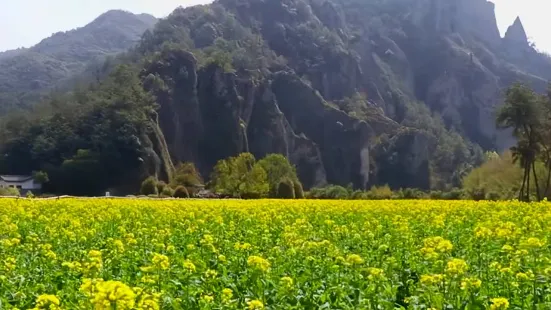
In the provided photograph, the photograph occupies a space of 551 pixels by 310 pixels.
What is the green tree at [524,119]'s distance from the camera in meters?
53.1

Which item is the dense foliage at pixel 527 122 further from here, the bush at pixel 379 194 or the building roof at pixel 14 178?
the building roof at pixel 14 178

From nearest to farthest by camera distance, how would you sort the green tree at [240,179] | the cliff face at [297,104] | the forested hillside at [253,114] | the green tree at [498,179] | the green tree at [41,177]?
the green tree at [498,179]
the green tree at [240,179]
the green tree at [41,177]
the forested hillside at [253,114]
the cliff face at [297,104]

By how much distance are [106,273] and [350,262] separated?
2.87 meters

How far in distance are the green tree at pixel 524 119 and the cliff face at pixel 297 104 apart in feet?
250

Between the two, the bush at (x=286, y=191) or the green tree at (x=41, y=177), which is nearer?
the bush at (x=286, y=191)

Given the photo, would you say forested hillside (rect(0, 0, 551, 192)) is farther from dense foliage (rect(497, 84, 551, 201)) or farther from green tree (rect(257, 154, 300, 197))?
dense foliage (rect(497, 84, 551, 201))

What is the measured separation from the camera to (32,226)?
45.9ft

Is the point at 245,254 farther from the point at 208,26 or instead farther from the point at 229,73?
the point at 208,26

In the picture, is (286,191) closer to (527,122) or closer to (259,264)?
(527,122)

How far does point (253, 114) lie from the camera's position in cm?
13538

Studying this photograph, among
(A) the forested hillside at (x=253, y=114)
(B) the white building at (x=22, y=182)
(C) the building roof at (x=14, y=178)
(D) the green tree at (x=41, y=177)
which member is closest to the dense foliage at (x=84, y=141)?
(A) the forested hillside at (x=253, y=114)

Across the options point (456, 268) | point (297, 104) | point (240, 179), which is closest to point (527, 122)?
point (240, 179)

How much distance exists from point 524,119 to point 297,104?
309ft

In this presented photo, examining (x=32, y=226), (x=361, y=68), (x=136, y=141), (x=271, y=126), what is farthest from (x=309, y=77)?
(x=32, y=226)
